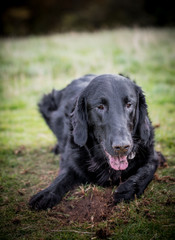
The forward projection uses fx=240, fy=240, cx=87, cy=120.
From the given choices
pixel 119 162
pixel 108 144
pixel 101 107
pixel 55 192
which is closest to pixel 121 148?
pixel 108 144

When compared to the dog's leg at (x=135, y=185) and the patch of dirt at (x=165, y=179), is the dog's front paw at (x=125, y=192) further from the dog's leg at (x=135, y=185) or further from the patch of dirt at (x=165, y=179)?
the patch of dirt at (x=165, y=179)

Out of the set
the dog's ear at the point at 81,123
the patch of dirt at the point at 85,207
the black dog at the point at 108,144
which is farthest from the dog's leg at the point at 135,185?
the dog's ear at the point at 81,123

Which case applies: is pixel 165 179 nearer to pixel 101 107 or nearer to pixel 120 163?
pixel 120 163

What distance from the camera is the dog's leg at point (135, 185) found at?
2.38m

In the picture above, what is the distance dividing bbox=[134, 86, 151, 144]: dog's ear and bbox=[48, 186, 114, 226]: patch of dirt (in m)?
0.71

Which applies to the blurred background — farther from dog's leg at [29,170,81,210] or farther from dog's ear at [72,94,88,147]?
dog's leg at [29,170,81,210]

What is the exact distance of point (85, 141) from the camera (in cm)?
264

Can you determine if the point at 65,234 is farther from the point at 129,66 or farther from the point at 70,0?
the point at 70,0

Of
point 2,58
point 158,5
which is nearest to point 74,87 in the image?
point 2,58

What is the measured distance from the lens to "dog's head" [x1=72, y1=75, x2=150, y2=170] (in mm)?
2201

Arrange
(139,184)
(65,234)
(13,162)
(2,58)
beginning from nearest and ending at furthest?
(65,234), (139,184), (13,162), (2,58)

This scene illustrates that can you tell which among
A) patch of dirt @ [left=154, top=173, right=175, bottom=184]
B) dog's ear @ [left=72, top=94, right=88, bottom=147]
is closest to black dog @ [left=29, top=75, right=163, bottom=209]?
dog's ear @ [left=72, top=94, right=88, bottom=147]

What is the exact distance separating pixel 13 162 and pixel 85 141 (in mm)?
1468

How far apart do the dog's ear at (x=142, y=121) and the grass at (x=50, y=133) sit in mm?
282
